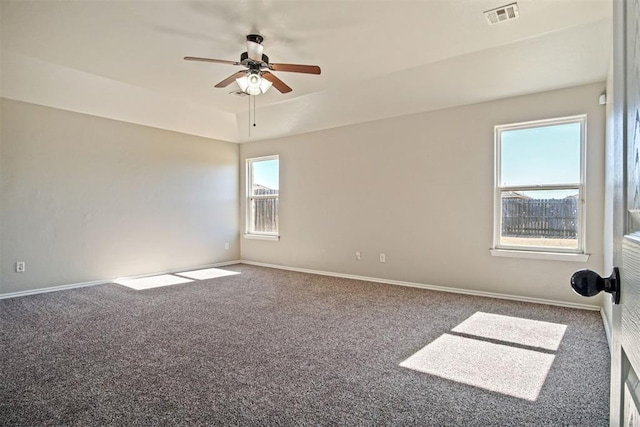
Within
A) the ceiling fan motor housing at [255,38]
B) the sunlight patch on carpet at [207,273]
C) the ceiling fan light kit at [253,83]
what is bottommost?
the sunlight patch on carpet at [207,273]

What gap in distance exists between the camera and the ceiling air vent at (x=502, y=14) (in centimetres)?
277

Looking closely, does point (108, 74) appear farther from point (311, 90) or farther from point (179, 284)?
point (179, 284)

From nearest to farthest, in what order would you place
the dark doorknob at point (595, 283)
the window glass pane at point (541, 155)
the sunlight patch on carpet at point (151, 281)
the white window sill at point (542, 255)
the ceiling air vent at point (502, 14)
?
the dark doorknob at point (595, 283) < the ceiling air vent at point (502, 14) < the white window sill at point (542, 255) < the window glass pane at point (541, 155) < the sunlight patch on carpet at point (151, 281)

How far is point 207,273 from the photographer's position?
5.91m

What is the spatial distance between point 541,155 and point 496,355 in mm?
2663

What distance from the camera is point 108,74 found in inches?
165

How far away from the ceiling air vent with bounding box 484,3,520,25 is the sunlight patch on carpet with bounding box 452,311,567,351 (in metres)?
2.76

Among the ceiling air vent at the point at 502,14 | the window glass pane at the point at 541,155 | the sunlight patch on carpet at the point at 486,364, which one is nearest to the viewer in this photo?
the sunlight patch on carpet at the point at 486,364

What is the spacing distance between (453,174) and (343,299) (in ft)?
7.26

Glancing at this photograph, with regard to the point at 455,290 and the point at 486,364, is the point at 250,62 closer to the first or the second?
the point at 486,364

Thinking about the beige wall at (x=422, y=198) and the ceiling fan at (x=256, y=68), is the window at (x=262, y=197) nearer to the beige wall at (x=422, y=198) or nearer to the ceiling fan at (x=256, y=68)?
the beige wall at (x=422, y=198)

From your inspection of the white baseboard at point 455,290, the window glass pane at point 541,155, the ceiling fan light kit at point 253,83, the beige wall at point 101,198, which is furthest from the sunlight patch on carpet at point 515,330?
the beige wall at point 101,198

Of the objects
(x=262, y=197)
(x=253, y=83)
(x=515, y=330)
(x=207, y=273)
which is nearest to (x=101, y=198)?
(x=207, y=273)

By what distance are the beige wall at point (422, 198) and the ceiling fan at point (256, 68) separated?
7.26 ft
